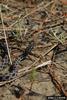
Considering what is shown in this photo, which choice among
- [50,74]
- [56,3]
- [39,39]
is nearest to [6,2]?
[56,3]

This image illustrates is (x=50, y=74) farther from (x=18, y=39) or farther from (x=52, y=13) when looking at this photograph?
(x=52, y=13)

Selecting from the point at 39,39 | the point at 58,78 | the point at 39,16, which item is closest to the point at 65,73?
the point at 58,78

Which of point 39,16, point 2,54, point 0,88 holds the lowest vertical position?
point 0,88

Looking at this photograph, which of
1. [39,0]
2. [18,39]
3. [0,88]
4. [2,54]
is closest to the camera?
[0,88]

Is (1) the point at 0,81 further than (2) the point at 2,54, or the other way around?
(2) the point at 2,54

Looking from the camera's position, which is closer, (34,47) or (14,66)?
(14,66)

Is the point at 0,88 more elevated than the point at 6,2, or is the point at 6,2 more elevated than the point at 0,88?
the point at 6,2

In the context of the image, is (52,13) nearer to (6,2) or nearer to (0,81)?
(6,2)

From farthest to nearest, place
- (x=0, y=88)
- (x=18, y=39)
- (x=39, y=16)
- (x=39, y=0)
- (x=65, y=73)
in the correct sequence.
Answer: (x=39, y=0) → (x=39, y=16) → (x=18, y=39) → (x=65, y=73) → (x=0, y=88)
